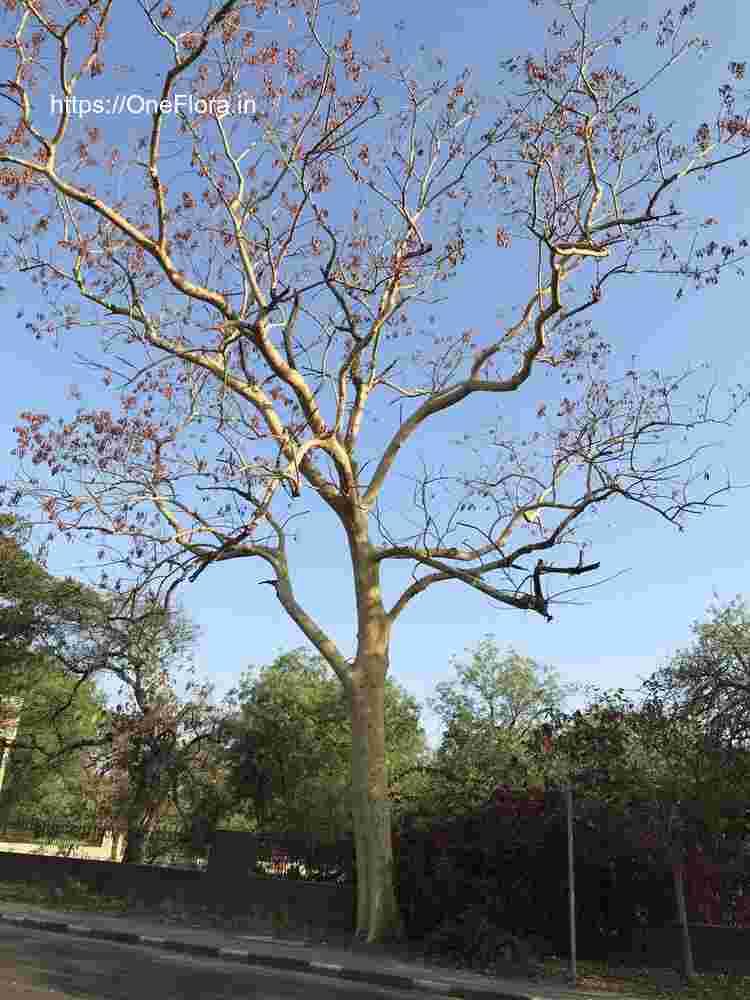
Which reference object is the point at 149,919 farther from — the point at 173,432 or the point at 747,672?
the point at 747,672

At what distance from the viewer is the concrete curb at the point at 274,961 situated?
10.2 m

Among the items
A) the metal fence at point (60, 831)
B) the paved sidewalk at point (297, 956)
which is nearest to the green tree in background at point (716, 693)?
the paved sidewalk at point (297, 956)

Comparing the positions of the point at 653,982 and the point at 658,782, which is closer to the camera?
the point at 653,982

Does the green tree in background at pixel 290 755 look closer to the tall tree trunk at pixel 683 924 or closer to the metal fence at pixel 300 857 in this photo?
the metal fence at pixel 300 857

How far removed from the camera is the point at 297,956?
11844 millimetres

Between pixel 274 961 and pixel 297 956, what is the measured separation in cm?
33

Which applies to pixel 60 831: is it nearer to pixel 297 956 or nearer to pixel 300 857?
pixel 300 857

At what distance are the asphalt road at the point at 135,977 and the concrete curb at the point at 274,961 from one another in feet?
1.06

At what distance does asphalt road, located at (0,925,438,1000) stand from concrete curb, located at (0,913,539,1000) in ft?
1.06

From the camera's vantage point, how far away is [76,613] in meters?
24.3

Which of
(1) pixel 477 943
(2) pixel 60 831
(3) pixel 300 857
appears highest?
(2) pixel 60 831

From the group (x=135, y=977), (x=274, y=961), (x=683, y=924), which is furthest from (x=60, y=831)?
(x=683, y=924)

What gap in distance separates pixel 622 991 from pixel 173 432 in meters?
10.2

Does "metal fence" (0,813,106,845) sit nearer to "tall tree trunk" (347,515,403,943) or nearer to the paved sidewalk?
the paved sidewalk
